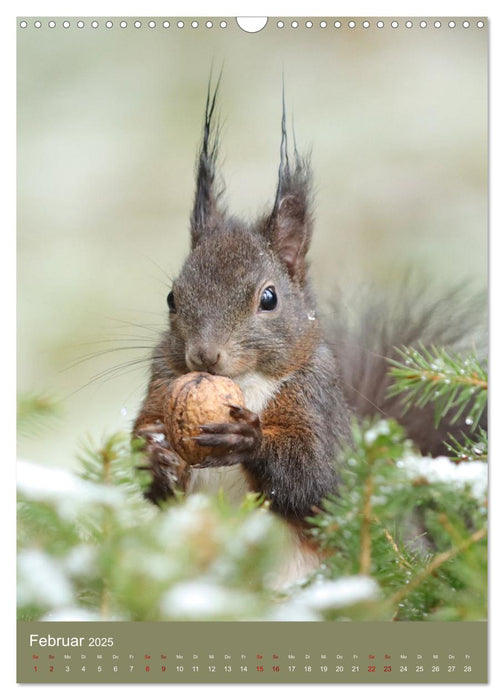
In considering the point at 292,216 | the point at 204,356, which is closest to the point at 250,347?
the point at 204,356

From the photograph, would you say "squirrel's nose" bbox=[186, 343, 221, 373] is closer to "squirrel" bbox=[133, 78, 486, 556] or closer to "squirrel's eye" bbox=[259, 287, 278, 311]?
"squirrel" bbox=[133, 78, 486, 556]

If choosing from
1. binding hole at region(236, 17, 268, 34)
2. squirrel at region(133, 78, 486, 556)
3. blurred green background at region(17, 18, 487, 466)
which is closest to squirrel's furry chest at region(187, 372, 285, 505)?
squirrel at region(133, 78, 486, 556)

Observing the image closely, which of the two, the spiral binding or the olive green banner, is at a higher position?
the spiral binding

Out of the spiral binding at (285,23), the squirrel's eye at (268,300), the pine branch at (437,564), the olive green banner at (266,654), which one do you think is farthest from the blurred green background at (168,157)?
the pine branch at (437,564)

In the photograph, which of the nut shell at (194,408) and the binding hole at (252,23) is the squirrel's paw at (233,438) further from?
the binding hole at (252,23)

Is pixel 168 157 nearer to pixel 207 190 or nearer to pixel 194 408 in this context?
pixel 207 190
